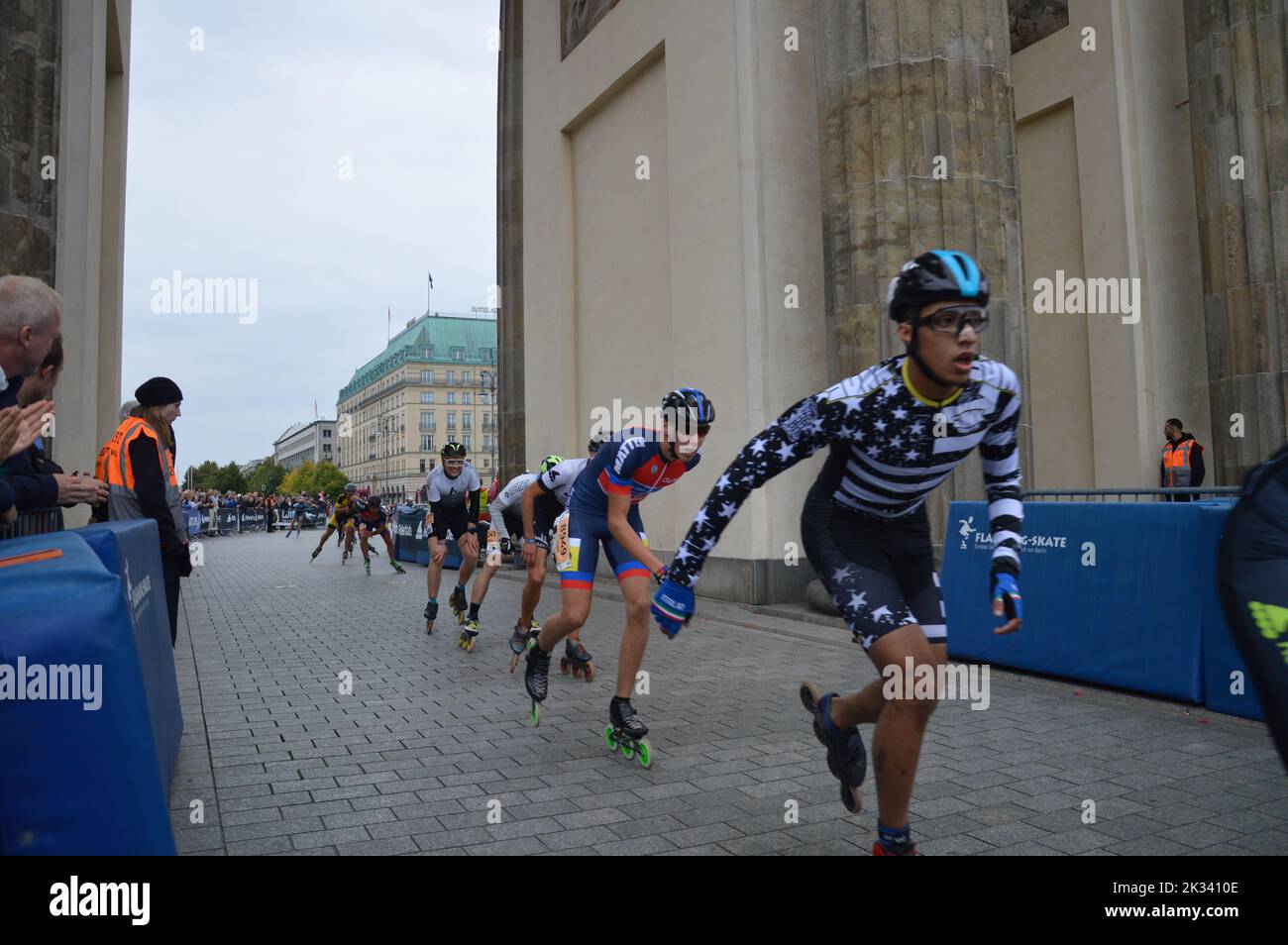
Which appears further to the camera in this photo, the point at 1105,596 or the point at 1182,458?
the point at 1182,458

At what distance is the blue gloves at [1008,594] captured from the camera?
3254mm

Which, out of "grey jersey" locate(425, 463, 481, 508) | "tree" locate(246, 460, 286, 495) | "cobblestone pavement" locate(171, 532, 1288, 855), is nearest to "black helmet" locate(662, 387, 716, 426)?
"cobblestone pavement" locate(171, 532, 1288, 855)

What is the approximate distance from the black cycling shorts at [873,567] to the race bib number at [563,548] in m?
2.69

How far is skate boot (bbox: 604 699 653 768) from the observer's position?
192 inches

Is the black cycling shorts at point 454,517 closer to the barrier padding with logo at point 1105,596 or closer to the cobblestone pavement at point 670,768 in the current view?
the cobblestone pavement at point 670,768

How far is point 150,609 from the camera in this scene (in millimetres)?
4719

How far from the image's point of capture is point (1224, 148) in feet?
43.8

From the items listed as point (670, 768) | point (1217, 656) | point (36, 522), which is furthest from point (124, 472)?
point (1217, 656)

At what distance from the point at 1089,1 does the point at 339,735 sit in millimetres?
16300

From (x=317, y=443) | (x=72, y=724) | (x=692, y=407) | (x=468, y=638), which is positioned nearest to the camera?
(x=72, y=724)

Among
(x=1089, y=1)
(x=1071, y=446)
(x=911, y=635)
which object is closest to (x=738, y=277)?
(x=1071, y=446)

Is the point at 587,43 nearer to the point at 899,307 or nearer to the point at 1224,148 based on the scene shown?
the point at 1224,148

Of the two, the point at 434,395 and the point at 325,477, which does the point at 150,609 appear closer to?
the point at 434,395

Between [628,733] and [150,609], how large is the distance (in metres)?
2.63
